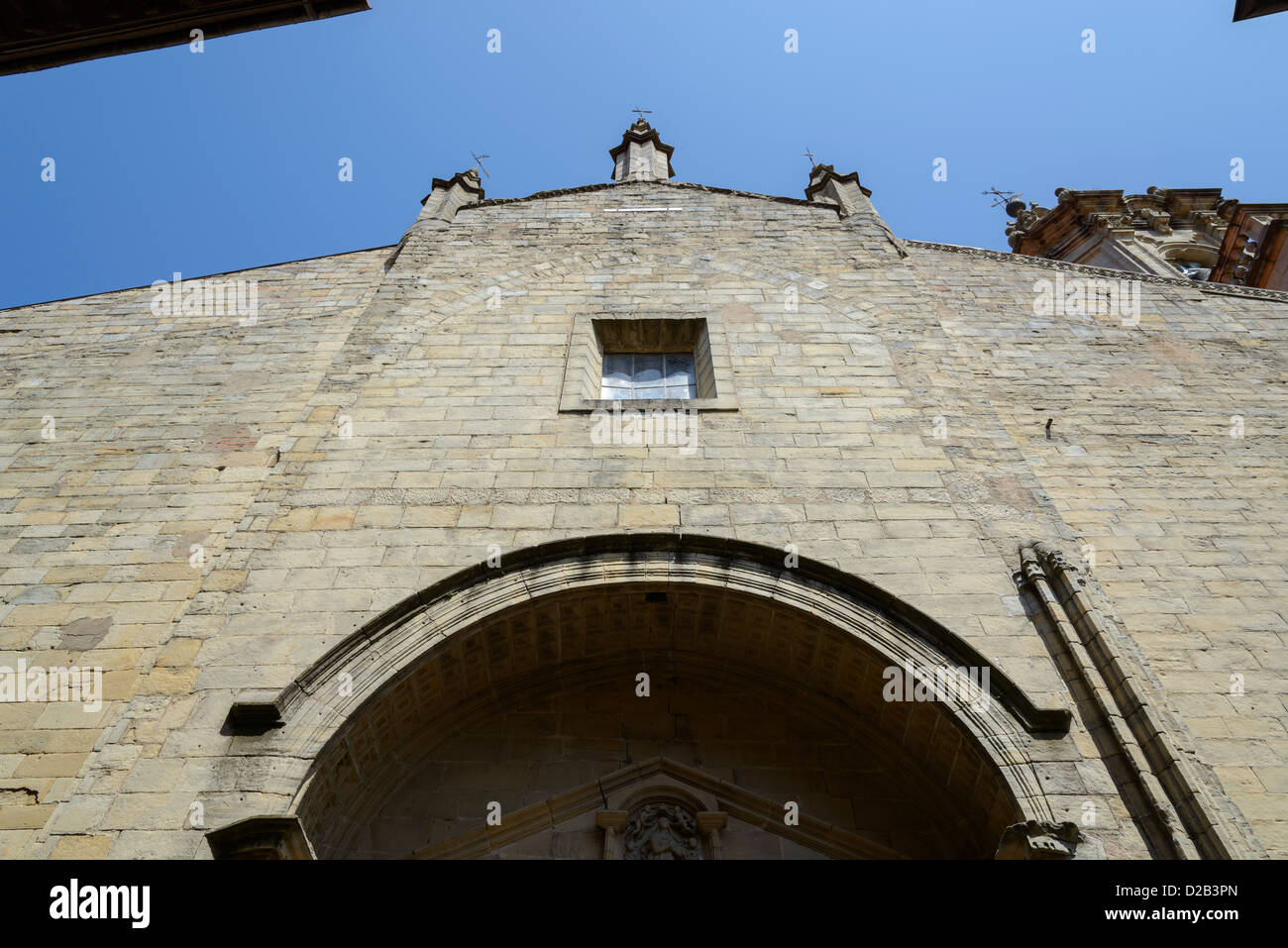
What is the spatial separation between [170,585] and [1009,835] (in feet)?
Result: 19.1

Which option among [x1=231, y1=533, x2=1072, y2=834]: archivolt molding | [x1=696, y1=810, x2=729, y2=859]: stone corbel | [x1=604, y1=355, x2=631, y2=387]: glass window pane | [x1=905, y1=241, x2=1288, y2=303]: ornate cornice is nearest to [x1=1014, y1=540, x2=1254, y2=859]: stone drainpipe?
[x1=231, y1=533, x2=1072, y2=834]: archivolt molding

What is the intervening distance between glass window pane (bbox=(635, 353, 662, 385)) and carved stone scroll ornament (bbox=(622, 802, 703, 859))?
13.5 ft

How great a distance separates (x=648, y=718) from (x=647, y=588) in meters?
1.13

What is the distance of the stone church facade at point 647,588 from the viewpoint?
5.12m

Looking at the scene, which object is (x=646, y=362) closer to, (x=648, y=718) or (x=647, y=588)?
(x=647, y=588)

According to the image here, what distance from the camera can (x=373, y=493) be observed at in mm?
6746

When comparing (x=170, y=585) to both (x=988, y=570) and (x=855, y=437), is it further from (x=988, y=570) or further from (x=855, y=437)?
(x=988, y=570)

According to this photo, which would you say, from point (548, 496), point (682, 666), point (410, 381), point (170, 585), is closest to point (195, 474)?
point (170, 585)

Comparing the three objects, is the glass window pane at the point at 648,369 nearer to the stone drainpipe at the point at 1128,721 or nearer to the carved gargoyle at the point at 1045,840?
the stone drainpipe at the point at 1128,721

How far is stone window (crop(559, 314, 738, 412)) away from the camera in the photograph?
809cm

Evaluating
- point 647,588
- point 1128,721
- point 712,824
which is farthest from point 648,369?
point 1128,721

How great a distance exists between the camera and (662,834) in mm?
5871

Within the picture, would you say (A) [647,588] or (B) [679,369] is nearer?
(A) [647,588]

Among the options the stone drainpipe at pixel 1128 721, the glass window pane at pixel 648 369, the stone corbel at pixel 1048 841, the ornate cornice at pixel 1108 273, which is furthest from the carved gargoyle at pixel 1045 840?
the ornate cornice at pixel 1108 273
